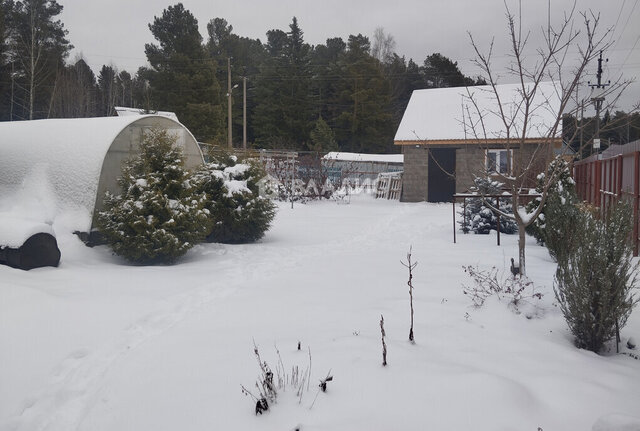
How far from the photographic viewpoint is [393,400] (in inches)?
126

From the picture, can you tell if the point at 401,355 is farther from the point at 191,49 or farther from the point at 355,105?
the point at 355,105

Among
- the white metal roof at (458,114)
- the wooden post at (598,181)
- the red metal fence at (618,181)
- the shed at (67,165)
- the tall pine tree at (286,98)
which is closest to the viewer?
the red metal fence at (618,181)

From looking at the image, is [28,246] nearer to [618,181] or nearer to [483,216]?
[618,181]

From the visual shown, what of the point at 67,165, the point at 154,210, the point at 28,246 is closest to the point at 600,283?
the point at 154,210

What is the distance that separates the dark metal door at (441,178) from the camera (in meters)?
19.5

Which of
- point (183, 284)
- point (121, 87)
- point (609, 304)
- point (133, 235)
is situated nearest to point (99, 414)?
point (183, 284)

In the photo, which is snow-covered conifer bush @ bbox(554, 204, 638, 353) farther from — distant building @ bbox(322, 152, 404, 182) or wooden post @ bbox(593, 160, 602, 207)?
distant building @ bbox(322, 152, 404, 182)

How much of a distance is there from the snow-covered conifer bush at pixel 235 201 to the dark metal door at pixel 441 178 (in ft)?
35.6

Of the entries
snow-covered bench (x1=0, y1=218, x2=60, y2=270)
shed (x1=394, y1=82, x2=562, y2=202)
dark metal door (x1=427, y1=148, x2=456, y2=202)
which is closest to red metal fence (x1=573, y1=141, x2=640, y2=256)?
snow-covered bench (x1=0, y1=218, x2=60, y2=270)

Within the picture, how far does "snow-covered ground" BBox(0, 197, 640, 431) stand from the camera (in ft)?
10.2

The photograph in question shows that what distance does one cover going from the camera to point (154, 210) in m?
7.95

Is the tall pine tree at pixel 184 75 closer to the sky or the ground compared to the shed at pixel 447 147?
closer to the sky

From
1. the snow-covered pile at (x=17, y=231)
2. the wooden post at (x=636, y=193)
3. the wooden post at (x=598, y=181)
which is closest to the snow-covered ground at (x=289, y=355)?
the snow-covered pile at (x=17, y=231)

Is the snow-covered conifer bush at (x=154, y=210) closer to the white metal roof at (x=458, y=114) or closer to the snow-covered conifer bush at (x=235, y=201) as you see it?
the snow-covered conifer bush at (x=235, y=201)
